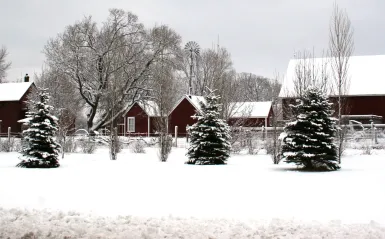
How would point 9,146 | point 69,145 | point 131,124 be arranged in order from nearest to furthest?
point 69,145 → point 9,146 → point 131,124

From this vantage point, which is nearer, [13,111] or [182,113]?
[182,113]

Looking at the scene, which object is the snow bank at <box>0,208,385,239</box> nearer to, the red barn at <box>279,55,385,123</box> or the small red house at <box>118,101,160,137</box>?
the red barn at <box>279,55,385,123</box>

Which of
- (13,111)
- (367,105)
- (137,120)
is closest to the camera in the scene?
(367,105)

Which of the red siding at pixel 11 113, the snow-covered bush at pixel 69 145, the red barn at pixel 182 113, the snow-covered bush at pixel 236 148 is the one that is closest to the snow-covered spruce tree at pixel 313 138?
the snow-covered bush at pixel 236 148

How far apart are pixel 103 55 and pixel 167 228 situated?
3877 centimetres

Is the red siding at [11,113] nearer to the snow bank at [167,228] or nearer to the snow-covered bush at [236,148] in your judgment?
the snow-covered bush at [236,148]

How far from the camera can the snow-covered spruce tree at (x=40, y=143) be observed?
1588 cm

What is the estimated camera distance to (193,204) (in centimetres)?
934

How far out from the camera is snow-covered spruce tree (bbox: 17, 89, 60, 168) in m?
15.9

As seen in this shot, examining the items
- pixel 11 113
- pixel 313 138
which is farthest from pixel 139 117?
pixel 313 138

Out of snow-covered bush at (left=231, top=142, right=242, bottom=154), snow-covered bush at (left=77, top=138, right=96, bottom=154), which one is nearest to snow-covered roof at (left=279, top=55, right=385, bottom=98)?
snow-covered bush at (left=231, top=142, right=242, bottom=154)

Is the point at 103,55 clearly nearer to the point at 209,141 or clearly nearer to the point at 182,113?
the point at 182,113

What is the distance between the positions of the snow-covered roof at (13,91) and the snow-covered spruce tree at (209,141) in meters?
36.9

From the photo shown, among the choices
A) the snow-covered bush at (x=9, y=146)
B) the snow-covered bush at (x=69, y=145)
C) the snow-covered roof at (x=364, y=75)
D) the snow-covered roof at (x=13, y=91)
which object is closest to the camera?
the snow-covered bush at (x=69, y=145)
